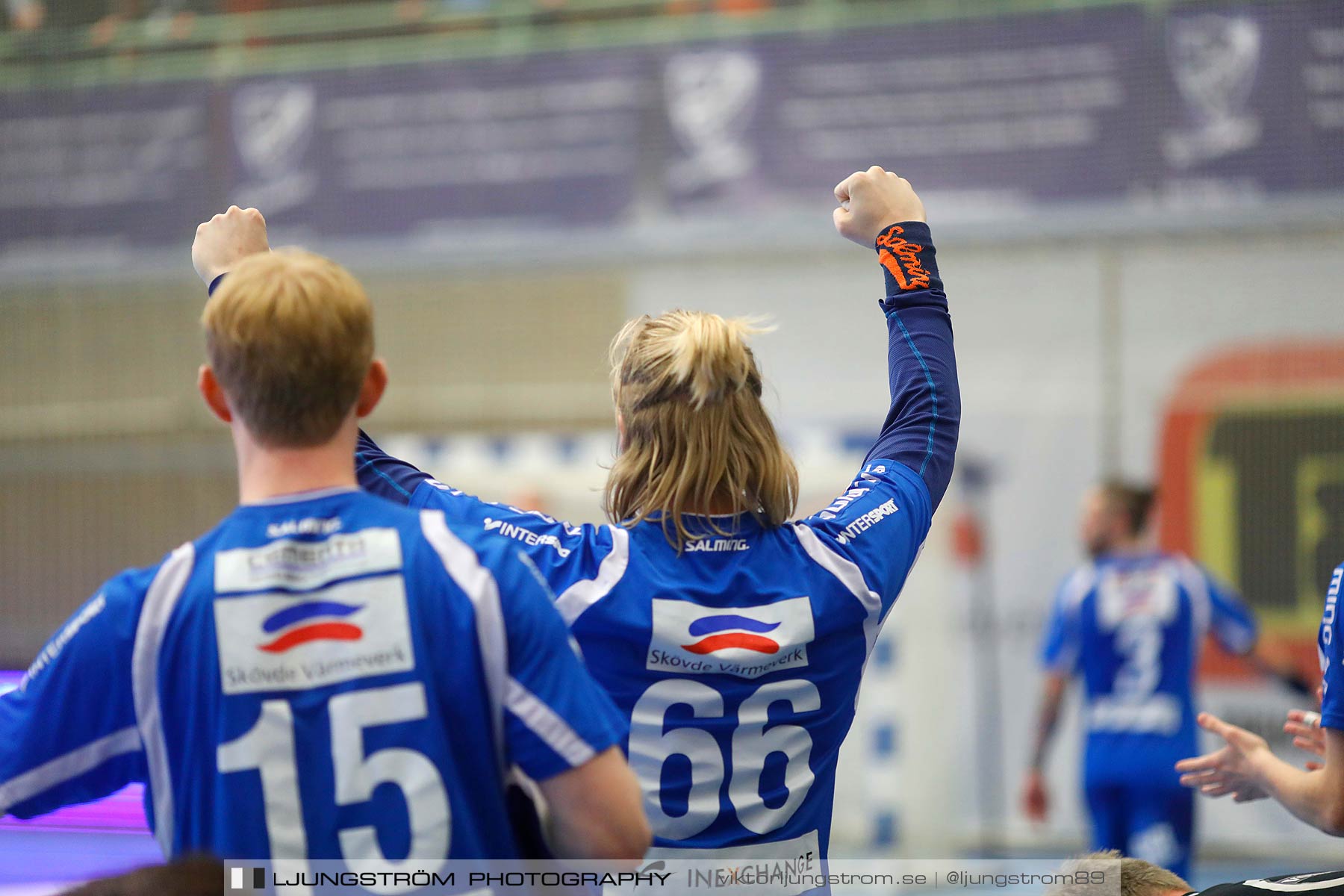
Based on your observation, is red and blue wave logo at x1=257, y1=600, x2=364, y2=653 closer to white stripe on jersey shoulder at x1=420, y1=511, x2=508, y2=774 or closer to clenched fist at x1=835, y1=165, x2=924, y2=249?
white stripe on jersey shoulder at x1=420, y1=511, x2=508, y2=774

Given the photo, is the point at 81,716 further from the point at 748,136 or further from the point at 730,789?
the point at 748,136

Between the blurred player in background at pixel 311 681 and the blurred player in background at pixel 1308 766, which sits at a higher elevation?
the blurred player in background at pixel 311 681

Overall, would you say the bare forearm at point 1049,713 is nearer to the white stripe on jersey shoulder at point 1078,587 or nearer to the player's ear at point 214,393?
the white stripe on jersey shoulder at point 1078,587

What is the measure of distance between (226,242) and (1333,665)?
1.83m

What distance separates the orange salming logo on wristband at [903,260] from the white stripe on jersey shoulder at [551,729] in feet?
3.52

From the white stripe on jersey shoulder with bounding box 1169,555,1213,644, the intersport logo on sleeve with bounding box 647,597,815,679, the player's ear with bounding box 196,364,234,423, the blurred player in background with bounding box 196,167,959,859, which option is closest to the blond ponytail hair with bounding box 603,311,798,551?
the blurred player in background with bounding box 196,167,959,859

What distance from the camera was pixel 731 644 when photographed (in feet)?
5.60

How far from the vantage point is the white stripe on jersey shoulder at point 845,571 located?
177cm

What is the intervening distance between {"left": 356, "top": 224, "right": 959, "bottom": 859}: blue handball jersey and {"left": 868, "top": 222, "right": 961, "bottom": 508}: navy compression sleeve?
165mm

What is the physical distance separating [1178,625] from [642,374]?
4400 millimetres

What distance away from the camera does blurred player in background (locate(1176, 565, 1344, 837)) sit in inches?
78.3

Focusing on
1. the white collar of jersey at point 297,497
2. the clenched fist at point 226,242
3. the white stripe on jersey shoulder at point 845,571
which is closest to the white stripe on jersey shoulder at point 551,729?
the white collar of jersey at point 297,497

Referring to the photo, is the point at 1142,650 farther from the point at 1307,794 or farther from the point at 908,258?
the point at 908,258

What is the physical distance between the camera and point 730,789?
175cm
